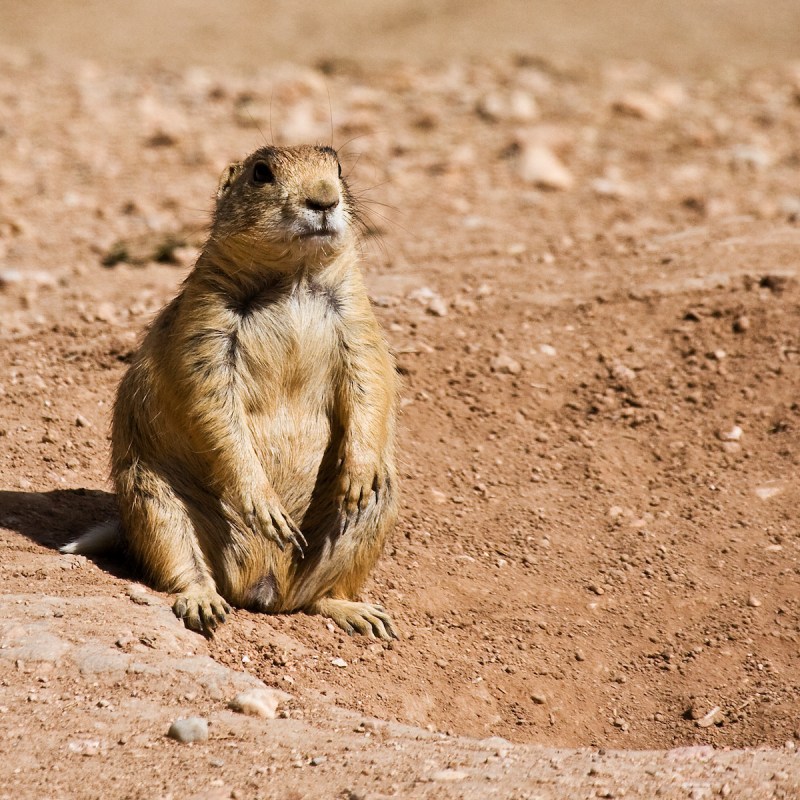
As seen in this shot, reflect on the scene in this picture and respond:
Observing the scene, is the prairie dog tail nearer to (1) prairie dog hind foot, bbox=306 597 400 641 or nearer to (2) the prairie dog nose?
(1) prairie dog hind foot, bbox=306 597 400 641

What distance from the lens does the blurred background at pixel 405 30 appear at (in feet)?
49.5

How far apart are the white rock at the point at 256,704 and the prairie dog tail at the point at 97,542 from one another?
1.44m

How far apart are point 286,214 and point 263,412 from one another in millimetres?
902

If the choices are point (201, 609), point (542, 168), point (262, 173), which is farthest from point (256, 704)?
Result: point (542, 168)

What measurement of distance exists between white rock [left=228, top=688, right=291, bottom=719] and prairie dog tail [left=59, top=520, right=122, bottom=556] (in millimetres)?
1439

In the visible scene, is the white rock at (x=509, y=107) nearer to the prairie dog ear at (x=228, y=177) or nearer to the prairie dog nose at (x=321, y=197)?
the prairie dog ear at (x=228, y=177)

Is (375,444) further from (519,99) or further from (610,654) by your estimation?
(519,99)

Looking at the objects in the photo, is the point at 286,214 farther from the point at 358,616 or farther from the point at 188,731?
the point at 188,731

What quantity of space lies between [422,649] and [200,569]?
3.69 feet

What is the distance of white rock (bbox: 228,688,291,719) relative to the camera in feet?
14.9

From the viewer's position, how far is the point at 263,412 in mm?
5527

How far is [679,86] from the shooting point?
14180 mm

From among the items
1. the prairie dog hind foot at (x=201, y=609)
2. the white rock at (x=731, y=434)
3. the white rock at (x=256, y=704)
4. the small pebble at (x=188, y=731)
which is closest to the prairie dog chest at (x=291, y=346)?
the prairie dog hind foot at (x=201, y=609)

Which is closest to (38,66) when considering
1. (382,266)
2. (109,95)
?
(109,95)
